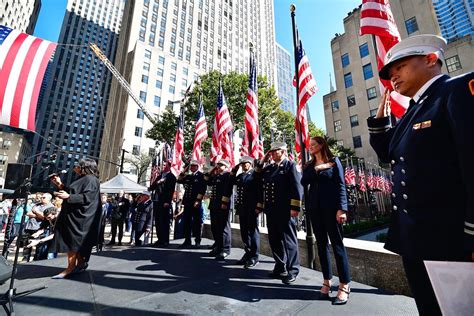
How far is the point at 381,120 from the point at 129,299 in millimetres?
3656

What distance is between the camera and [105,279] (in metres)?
3.71

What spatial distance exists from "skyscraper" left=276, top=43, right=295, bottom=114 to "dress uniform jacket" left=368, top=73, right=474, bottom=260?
10162 cm

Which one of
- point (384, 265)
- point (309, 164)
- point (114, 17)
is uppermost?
point (114, 17)

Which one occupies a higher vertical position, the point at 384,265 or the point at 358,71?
the point at 358,71

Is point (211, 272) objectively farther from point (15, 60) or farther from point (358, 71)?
point (358, 71)

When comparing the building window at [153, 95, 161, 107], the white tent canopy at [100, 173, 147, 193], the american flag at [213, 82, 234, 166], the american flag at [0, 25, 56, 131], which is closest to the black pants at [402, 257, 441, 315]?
the american flag at [0, 25, 56, 131]

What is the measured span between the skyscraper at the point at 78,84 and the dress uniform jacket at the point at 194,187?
111318 millimetres

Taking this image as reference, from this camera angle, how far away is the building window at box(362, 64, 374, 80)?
30172 millimetres

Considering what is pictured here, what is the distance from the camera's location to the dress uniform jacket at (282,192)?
376cm

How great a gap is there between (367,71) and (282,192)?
112ft

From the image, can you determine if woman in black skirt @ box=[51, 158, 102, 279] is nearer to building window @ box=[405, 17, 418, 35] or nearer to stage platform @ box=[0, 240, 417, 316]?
stage platform @ box=[0, 240, 417, 316]

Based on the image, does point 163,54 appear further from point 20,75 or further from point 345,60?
point 20,75

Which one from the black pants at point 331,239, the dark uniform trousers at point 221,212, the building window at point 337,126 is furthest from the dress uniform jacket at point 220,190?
the building window at point 337,126

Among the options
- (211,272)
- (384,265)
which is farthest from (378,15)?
(211,272)
